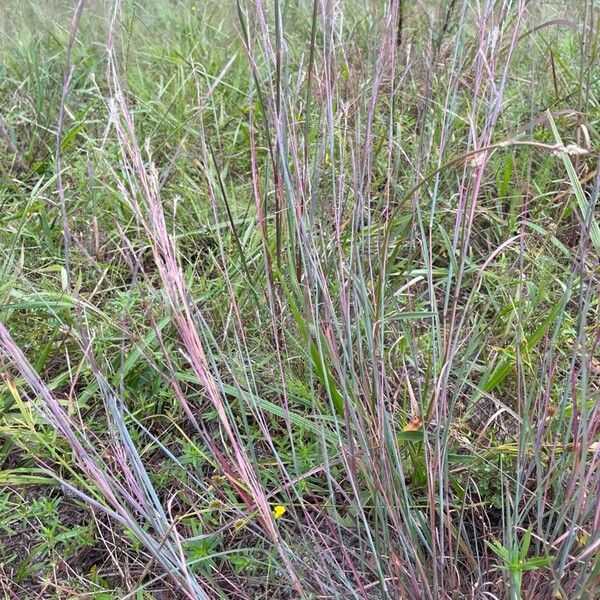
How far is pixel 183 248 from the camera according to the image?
1.79 metres

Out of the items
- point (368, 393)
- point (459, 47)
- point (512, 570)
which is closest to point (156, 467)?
point (368, 393)

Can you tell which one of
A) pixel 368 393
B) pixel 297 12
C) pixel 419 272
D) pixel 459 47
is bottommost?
pixel 419 272

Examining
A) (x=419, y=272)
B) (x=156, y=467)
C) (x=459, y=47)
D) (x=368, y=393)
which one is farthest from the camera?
(x=419, y=272)

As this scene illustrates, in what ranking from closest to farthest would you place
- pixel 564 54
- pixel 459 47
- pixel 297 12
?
pixel 459 47
pixel 564 54
pixel 297 12

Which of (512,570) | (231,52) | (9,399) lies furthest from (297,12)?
(512,570)

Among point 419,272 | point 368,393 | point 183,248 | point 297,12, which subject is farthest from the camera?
point 297,12

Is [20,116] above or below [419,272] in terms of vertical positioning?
above

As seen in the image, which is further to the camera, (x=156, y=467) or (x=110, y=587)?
(x=156, y=467)

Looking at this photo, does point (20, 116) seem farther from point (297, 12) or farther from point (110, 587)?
point (110, 587)

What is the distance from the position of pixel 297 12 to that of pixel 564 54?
3.25 feet

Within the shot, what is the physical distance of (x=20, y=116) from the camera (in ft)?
7.13

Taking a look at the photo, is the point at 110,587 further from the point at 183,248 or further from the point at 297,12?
the point at 297,12

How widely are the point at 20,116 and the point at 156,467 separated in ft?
4.72

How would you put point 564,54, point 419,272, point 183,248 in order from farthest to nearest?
point 564,54 → point 183,248 → point 419,272
